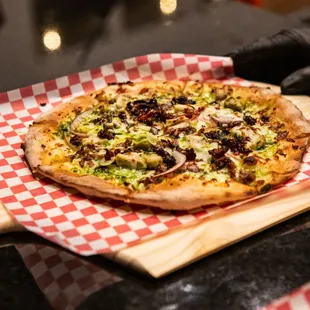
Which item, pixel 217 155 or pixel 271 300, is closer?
pixel 271 300

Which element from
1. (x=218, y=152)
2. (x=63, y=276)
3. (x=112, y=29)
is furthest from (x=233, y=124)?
(x=112, y=29)

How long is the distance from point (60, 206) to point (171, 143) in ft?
1.95

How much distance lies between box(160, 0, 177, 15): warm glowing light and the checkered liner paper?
60.0 inches

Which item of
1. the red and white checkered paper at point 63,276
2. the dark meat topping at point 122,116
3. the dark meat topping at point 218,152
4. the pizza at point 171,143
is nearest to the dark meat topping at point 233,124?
the pizza at point 171,143

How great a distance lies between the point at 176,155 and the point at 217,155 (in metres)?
0.17

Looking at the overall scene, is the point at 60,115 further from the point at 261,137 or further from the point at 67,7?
the point at 67,7

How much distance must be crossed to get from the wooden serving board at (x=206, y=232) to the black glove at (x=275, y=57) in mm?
1230

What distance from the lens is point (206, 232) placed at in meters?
2.13

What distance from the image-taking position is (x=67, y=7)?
452cm

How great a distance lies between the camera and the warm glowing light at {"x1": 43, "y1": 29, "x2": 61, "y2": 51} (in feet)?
13.3

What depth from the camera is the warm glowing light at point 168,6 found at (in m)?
4.60

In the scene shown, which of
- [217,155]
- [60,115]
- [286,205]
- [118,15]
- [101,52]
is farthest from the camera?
[118,15]

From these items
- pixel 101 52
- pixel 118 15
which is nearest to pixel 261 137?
pixel 101 52

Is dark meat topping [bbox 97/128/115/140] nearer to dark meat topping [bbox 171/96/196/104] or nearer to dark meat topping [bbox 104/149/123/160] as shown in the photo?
dark meat topping [bbox 104/149/123/160]
